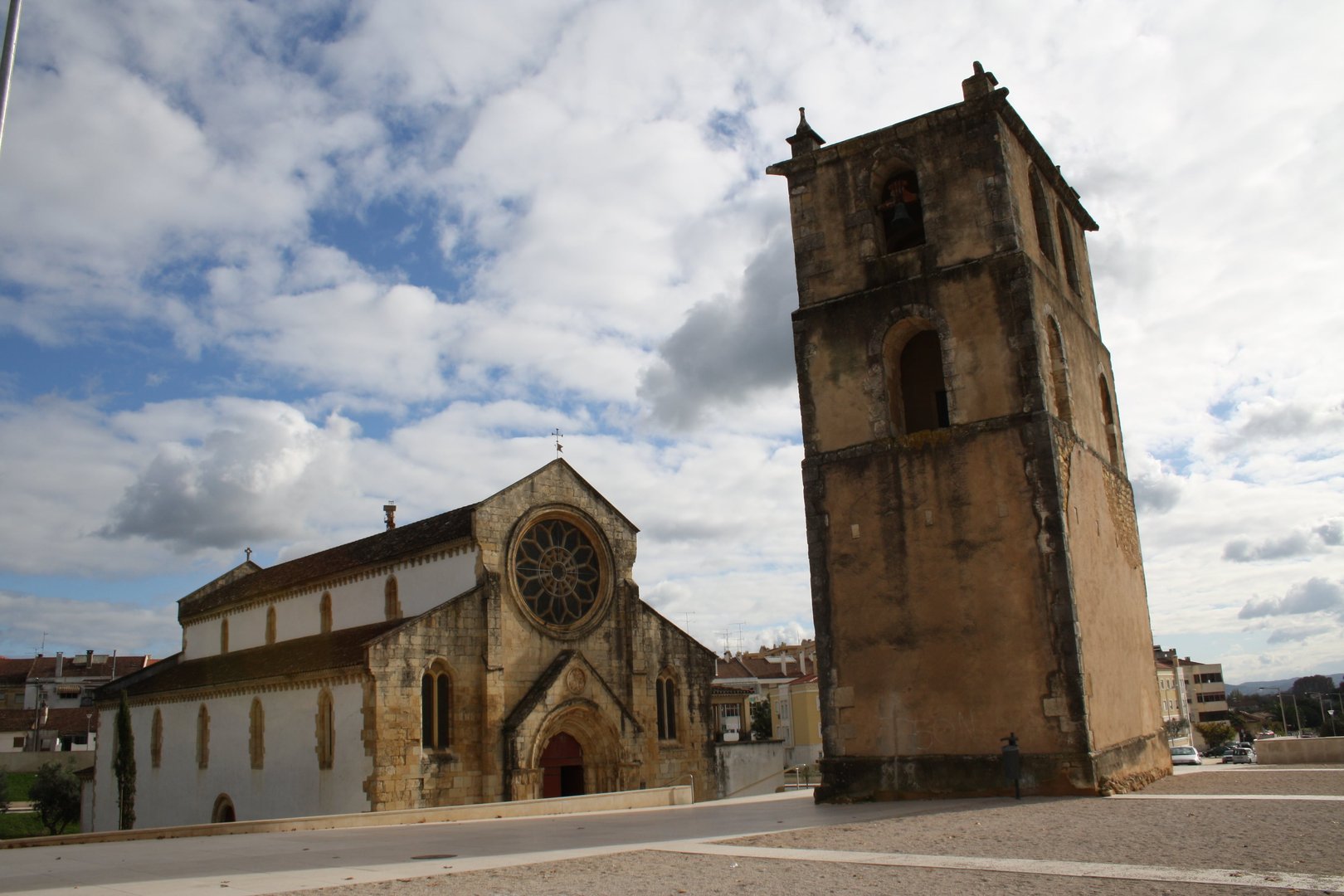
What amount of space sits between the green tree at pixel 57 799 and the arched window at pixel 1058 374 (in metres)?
47.5

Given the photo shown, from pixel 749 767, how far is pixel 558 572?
1038cm

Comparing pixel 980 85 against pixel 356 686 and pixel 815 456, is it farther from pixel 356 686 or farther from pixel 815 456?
pixel 356 686

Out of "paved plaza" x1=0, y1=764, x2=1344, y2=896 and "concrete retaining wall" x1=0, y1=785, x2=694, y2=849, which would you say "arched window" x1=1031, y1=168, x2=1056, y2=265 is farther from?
"concrete retaining wall" x1=0, y1=785, x2=694, y2=849

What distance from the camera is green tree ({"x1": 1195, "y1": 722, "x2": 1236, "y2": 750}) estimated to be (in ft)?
279

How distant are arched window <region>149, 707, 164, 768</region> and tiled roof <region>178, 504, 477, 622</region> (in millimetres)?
4643

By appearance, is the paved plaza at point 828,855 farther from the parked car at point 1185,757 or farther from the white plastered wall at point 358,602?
the parked car at point 1185,757

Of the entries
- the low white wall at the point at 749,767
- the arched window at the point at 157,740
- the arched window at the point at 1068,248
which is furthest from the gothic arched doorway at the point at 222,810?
the arched window at the point at 1068,248

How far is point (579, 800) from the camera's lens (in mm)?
20125

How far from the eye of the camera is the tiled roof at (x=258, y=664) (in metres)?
28.3

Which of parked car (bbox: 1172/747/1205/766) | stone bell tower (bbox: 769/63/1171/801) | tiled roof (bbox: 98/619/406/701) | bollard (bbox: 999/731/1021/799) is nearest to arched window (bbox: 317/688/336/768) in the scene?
tiled roof (bbox: 98/619/406/701)

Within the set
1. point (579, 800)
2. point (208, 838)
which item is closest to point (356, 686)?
point (579, 800)

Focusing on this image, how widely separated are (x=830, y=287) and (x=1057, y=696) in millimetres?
7854

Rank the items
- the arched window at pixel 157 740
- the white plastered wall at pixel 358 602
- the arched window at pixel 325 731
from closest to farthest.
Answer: the arched window at pixel 325 731 → the white plastered wall at pixel 358 602 → the arched window at pixel 157 740

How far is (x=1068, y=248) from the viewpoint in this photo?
20.4 meters
